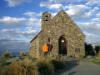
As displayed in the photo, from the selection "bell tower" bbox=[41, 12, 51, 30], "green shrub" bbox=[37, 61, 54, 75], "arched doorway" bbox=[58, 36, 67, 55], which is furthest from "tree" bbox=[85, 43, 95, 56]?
"green shrub" bbox=[37, 61, 54, 75]

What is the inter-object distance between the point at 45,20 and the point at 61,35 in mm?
3776

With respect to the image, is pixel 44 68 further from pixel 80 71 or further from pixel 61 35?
pixel 61 35

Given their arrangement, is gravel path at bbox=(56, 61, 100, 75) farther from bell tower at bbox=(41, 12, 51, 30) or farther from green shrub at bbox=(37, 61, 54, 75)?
bell tower at bbox=(41, 12, 51, 30)

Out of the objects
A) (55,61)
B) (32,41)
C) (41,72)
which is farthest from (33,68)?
(32,41)

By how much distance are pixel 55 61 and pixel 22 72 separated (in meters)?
10.2

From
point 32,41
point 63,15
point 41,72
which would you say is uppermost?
point 63,15

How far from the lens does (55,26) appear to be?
4806cm

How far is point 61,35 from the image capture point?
48.2m

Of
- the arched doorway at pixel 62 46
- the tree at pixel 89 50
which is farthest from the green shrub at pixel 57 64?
the tree at pixel 89 50

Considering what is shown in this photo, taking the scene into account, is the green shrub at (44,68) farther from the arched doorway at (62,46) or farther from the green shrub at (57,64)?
the arched doorway at (62,46)

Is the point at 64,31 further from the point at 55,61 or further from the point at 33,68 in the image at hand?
the point at 33,68

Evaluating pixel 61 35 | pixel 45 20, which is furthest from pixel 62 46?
pixel 45 20

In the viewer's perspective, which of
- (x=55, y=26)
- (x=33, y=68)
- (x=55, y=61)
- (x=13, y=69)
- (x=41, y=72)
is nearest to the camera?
(x=13, y=69)

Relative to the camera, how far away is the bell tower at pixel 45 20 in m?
48.1
